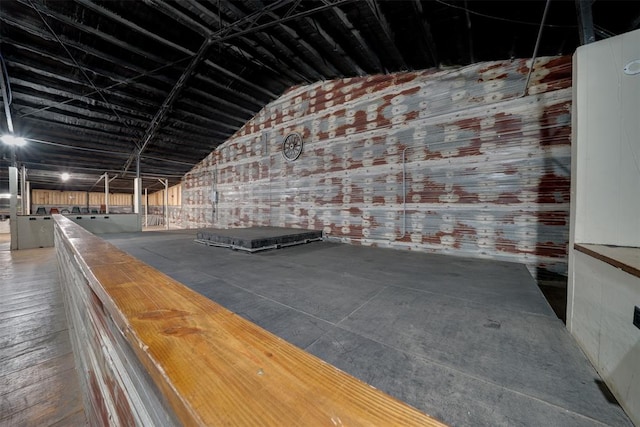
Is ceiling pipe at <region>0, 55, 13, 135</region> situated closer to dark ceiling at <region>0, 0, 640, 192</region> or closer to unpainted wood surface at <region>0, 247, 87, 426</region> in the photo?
dark ceiling at <region>0, 0, 640, 192</region>

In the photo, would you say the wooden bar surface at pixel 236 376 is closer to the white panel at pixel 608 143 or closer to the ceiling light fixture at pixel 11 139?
the white panel at pixel 608 143

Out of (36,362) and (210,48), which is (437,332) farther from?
(210,48)

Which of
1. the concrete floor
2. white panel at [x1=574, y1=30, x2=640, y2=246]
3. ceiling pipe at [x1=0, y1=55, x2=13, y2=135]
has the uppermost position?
ceiling pipe at [x1=0, y1=55, x2=13, y2=135]

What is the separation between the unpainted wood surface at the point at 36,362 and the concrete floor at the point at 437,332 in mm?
1124

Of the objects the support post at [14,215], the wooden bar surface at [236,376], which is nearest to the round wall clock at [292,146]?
the wooden bar surface at [236,376]

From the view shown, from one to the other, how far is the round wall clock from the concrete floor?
4007 mm

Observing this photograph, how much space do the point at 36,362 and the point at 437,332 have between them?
134 inches

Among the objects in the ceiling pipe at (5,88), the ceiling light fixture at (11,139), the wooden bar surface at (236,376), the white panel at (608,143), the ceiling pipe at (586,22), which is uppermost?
the ceiling pipe at (5,88)

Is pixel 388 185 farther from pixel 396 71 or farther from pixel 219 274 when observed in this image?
pixel 219 274

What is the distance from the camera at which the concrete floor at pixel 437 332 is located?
117 centimetres

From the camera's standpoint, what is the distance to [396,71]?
505cm

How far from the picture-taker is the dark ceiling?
354cm

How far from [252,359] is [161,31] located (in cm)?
660

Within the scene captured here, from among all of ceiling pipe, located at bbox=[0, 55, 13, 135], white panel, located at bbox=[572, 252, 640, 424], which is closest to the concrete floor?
white panel, located at bbox=[572, 252, 640, 424]
